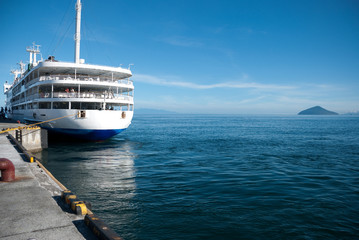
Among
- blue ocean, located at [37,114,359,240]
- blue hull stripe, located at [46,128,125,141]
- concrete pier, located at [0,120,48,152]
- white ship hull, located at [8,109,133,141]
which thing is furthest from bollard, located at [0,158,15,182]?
blue hull stripe, located at [46,128,125,141]

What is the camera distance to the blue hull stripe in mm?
26562

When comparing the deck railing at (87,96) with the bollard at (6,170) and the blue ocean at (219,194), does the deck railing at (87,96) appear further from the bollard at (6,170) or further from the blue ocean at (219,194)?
the bollard at (6,170)

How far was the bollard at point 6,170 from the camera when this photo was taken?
911 cm

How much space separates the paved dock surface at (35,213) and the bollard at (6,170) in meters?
0.28

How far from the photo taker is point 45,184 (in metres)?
9.38

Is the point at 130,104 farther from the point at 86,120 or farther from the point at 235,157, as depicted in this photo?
the point at 235,157

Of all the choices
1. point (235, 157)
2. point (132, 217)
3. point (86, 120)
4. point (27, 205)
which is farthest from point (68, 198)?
point (86, 120)

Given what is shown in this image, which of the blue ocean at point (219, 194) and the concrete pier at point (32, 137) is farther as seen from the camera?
the concrete pier at point (32, 137)

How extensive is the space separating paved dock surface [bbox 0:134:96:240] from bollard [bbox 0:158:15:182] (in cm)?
28

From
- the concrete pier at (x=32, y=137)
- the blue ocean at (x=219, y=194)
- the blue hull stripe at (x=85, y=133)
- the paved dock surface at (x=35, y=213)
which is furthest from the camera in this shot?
the blue hull stripe at (x=85, y=133)

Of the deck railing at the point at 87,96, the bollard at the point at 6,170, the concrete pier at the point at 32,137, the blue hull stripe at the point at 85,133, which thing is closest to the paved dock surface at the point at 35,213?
the bollard at the point at 6,170

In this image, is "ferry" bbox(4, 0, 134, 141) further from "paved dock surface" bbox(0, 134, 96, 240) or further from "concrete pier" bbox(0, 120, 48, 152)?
"paved dock surface" bbox(0, 134, 96, 240)

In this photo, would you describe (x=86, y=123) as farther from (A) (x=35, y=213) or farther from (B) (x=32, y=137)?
(A) (x=35, y=213)

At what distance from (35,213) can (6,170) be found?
147 inches
